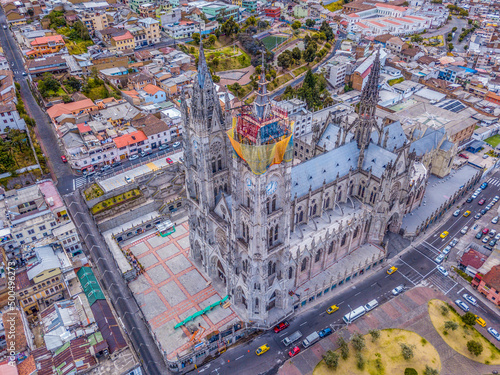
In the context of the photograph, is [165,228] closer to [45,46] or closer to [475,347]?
[475,347]

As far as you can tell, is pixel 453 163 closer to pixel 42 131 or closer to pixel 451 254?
pixel 451 254

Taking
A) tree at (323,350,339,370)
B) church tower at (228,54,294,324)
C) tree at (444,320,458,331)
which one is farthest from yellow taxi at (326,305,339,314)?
tree at (444,320,458,331)

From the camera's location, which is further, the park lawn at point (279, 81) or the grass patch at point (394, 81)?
the grass patch at point (394, 81)

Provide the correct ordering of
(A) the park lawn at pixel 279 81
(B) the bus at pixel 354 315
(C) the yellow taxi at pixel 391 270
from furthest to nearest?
(A) the park lawn at pixel 279 81
(C) the yellow taxi at pixel 391 270
(B) the bus at pixel 354 315

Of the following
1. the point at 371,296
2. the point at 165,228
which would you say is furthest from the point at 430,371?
the point at 165,228

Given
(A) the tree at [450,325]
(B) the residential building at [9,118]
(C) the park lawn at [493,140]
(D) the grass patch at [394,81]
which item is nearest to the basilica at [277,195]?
(A) the tree at [450,325]

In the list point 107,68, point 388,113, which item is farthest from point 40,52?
Answer: point 388,113

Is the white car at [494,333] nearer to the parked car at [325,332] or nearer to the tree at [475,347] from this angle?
the tree at [475,347]
